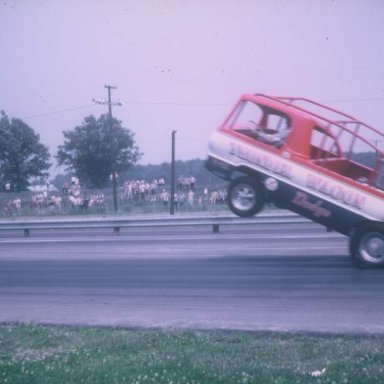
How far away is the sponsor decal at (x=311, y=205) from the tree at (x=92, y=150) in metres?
51.2

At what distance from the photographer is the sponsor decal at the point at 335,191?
412 inches

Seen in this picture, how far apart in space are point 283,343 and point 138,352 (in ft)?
5.10

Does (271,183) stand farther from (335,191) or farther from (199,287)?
(199,287)

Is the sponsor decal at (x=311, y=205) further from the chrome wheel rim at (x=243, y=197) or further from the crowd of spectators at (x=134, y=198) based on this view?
the crowd of spectators at (x=134, y=198)

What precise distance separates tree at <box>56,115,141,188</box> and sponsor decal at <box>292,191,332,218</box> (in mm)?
51231

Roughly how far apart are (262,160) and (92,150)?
52.8 m

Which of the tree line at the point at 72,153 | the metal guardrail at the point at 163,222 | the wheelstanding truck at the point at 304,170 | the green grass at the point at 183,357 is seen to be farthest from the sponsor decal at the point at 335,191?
the tree line at the point at 72,153

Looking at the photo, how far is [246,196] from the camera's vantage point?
1138 centimetres

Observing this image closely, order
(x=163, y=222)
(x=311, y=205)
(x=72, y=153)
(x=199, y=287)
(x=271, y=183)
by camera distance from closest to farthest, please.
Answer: (x=199, y=287), (x=311, y=205), (x=271, y=183), (x=163, y=222), (x=72, y=153)

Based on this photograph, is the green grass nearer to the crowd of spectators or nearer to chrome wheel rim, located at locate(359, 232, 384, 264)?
chrome wheel rim, located at locate(359, 232, 384, 264)

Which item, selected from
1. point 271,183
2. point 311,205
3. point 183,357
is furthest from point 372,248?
point 183,357

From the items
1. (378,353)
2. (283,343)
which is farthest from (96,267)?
(378,353)

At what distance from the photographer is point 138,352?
6164 millimetres

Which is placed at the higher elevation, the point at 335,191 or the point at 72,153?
the point at 335,191
